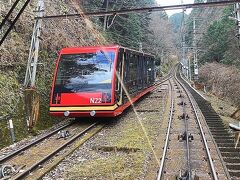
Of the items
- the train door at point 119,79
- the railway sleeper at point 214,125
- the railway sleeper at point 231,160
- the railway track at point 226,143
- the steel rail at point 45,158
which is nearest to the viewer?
the steel rail at point 45,158

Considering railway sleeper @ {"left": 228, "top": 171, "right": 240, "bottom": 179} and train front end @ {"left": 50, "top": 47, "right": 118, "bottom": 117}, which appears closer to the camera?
railway sleeper @ {"left": 228, "top": 171, "right": 240, "bottom": 179}

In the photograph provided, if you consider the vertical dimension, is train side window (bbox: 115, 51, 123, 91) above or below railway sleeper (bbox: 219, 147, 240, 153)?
above

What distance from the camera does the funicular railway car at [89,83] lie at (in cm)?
1397

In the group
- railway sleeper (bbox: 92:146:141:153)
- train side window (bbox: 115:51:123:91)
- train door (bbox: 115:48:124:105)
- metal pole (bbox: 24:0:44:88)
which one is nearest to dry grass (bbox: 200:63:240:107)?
train door (bbox: 115:48:124:105)

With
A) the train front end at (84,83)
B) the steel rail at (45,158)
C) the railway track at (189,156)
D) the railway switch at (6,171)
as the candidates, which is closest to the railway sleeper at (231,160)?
the railway track at (189,156)

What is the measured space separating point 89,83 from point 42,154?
464 cm

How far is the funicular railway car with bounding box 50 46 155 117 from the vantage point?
13969 millimetres

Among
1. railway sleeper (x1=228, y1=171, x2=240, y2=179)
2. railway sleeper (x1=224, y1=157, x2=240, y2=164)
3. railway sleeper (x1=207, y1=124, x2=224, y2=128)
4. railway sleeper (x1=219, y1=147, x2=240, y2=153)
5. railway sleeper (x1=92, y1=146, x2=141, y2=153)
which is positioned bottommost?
railway sleeper (x1=228, y1=171, x2=240, y2=179)

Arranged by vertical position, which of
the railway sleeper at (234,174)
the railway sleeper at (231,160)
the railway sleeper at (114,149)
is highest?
the railway sleeper at (114,149)

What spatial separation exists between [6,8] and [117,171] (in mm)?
11466

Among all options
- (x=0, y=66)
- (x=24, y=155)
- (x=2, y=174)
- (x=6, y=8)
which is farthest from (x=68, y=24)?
(x=2, y=174)

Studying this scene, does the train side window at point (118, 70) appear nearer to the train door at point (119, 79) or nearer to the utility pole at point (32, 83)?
the train door at point (119, 79)

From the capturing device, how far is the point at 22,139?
1276 cm

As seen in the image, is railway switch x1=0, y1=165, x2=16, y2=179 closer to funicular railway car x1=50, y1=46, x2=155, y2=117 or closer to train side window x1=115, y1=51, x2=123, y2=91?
funicular railway car x1=50, y1=46, x2=155, y2=117
